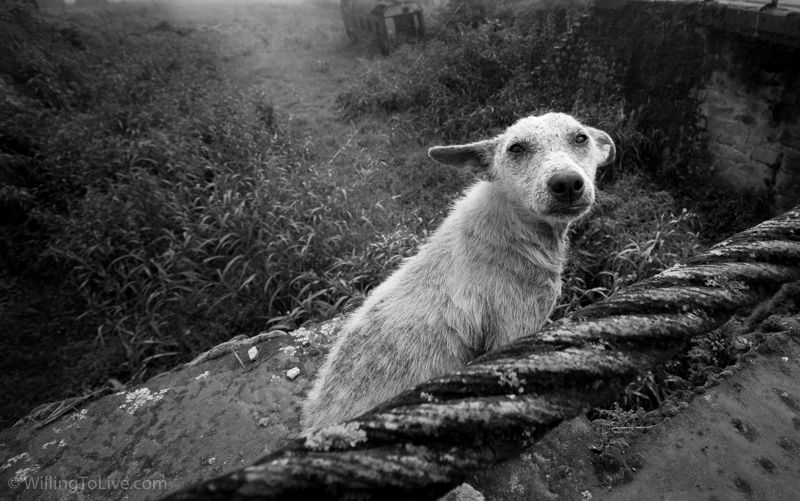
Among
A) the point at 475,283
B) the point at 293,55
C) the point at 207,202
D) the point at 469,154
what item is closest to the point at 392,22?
the point at 293,55

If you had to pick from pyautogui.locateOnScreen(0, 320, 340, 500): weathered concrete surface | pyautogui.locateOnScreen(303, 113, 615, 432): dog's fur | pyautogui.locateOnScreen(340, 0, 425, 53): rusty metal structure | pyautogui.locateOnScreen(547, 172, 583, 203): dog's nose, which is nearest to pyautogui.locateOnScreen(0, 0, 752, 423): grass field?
pyautogui.locateOnScreen(0, 320, 340, 500): weathered concrete surface

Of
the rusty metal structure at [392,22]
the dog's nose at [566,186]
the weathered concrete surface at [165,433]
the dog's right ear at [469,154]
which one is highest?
the rusty metal structure at [392,22]

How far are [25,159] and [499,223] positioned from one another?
7456mm

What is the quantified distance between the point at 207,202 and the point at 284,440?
431 centimetres

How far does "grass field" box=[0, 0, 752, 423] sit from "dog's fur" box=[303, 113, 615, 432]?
175cm

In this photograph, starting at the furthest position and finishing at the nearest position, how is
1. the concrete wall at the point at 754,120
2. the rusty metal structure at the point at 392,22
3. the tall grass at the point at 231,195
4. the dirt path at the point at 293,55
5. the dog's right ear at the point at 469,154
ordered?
the rusty metal structure at the point at 392,22, the dirt path at the point at 293,55, the concrete wall at the point at 754,120, the tall grass at the point at 231,195, the dog's right ear at the point at 469,154

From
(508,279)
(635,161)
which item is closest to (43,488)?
(508,279)

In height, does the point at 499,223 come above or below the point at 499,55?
below

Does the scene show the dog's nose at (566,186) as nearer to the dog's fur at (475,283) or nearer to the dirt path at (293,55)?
the dog's fur at (475,283)

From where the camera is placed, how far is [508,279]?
239cm

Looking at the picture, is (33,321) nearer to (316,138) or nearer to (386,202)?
(386,202)

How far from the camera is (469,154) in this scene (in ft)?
9.23

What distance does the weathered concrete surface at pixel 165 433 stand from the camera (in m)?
2.18

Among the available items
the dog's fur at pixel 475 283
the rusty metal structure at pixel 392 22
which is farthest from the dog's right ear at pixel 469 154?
the rusty metal structure at pixel 392 22
